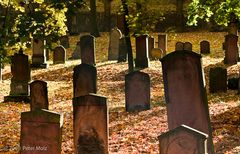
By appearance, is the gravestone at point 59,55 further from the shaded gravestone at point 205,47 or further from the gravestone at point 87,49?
the shaded gravestone at point 205,47

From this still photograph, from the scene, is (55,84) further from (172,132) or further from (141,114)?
(172,132)

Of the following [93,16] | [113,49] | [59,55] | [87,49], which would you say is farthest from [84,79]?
[93,16]

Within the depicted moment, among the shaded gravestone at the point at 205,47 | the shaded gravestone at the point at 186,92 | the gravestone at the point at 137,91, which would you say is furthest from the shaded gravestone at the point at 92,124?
the shaded gravestone at the point at 205,47

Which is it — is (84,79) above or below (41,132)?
above

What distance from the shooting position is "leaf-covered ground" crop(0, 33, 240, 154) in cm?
872

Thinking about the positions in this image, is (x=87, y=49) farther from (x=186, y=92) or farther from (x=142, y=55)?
(x=186, y=92)

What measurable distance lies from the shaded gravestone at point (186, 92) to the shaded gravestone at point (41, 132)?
208 cm

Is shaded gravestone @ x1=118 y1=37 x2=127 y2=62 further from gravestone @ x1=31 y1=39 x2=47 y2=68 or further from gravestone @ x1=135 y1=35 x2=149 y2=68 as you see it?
gravestone @ x1=31 y1=39 x2=47 y2=68

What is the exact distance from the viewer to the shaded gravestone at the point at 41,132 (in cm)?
700

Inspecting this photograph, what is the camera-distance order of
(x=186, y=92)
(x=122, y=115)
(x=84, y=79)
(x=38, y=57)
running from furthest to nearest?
(x=38, y=57)
(x=84, y=79)
(x=122, y=115)
(x=186, y=92)

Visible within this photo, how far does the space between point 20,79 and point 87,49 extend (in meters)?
5.24

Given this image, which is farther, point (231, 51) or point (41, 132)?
point (231, 51)

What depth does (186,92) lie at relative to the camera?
769cm

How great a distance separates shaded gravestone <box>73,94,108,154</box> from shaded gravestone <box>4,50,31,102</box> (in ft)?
23.0
